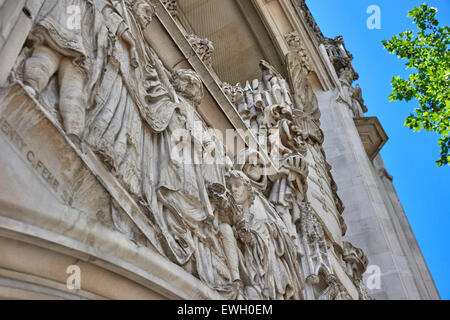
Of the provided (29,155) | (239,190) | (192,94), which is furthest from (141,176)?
(192,94)

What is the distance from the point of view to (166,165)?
448 centimetres

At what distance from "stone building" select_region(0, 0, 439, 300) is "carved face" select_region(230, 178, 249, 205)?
0.01 metres

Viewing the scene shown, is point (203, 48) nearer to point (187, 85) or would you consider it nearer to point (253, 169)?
point (253, 169)

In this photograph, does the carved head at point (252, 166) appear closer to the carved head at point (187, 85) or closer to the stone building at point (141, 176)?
the stone building at point (141, 176)

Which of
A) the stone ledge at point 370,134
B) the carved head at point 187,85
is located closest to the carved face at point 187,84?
the carved head at point 187,85

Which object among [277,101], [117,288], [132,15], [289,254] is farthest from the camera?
[277,101]

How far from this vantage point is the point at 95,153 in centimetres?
352

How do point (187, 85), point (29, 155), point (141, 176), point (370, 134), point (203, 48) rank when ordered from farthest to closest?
point (370, 134), point (203, 48), point (187, 85), point (141, 176), point (29, 155)

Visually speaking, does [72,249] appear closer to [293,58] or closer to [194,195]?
[194,195]

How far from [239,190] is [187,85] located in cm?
114

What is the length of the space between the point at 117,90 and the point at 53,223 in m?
1.52

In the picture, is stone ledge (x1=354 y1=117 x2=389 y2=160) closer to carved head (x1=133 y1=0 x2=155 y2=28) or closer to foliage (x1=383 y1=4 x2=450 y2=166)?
foliage (x1=383 y1=4 x2=450 y2=166)
